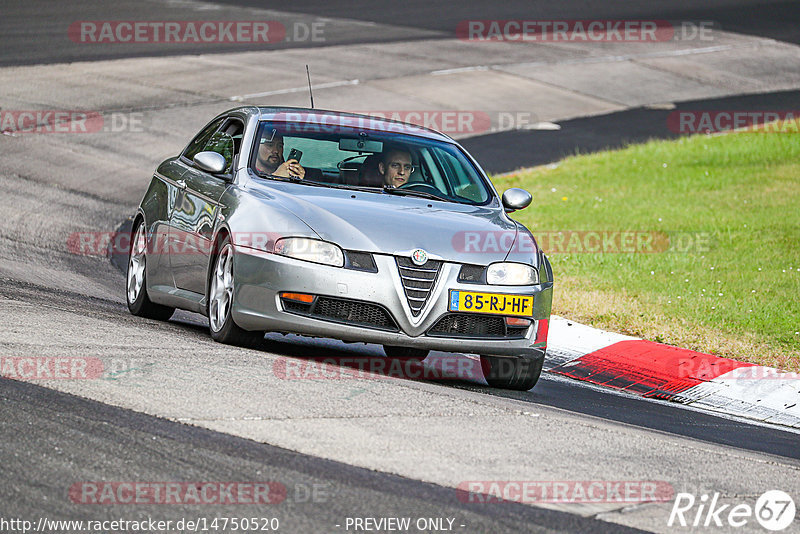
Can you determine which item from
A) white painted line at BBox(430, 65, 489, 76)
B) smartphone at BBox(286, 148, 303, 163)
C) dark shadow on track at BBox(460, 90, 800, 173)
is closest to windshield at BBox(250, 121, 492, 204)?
smartphone at BBox(286, 148, 303, 163)

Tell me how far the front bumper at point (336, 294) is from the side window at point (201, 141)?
2167 millimetres

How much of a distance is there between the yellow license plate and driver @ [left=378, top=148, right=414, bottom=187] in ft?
4.49

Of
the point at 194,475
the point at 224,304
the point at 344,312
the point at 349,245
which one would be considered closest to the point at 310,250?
the point at 349,245

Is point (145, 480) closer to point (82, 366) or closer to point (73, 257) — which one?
point (82, 366)

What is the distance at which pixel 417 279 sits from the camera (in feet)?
24.8

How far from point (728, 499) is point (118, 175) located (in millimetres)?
12528

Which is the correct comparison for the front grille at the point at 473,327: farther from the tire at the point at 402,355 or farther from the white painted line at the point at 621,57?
the white painted line at the point at 621,57

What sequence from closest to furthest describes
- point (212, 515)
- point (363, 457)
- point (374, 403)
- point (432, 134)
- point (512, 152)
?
point (212, 515) → point (363, 457) → point (374, 403) → point (432, 134) → point (512, 152)

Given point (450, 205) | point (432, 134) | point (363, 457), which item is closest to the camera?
point (363, 457)

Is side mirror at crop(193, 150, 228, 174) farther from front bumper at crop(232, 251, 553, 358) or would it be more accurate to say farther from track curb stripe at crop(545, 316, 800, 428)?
track curb stripe at crop(545, 316, 800, 428)

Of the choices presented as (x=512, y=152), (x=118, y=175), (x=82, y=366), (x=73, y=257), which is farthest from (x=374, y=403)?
(x=512, y=152)

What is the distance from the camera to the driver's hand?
859 centimetres

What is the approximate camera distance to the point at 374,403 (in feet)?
21.6

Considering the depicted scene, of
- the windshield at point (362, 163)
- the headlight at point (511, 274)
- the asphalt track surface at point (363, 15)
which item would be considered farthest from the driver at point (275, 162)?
the asphalt track surface at point (363, 15)
